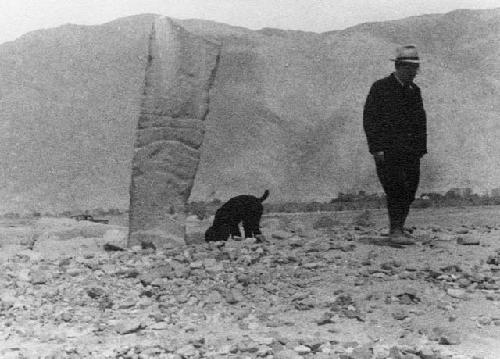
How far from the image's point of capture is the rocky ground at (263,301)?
414cm

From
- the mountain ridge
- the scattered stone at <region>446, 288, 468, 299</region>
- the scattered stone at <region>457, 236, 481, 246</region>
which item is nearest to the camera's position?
the scattered stone at <region>446, 288, 468, 299</region>

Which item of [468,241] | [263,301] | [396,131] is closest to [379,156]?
[396,131]

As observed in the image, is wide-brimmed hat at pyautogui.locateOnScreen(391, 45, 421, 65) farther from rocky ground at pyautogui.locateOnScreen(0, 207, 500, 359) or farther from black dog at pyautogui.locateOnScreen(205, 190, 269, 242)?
black dog at pyautogui.locateOnScreen(205, 190, 269, 242)

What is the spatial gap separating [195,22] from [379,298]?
44.5 metres

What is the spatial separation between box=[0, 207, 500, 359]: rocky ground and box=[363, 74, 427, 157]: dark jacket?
2.95 feet

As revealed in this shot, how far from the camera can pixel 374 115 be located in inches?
265

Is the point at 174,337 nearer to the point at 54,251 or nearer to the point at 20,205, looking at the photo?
the point at 54,251

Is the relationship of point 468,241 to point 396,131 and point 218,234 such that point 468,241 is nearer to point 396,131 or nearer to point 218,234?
point 396,131

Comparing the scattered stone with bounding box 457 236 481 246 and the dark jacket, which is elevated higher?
the dark jacket

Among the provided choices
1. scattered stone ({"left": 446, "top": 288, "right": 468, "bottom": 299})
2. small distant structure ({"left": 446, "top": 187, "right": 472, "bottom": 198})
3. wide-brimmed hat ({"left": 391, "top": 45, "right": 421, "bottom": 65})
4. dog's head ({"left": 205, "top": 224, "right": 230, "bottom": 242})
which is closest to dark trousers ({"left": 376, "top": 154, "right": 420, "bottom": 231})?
wide-brimmed hat ({"left": 391, "top": 45, "right": 421, "bottom": 65})

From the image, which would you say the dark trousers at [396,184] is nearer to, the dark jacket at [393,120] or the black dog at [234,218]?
the dark jacket at [393,120]

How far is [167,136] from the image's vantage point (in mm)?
7895

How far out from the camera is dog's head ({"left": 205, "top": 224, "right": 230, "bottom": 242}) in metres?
8.66

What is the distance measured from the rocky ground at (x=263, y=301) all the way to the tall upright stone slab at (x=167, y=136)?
2.26 ft
